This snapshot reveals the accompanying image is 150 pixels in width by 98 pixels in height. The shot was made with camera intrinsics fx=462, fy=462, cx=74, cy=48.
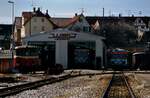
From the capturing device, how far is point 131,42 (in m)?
130

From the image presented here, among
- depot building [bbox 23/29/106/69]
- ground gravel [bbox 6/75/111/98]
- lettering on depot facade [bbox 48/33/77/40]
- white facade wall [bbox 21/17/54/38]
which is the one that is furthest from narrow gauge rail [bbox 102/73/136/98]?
white facade wall [bbox 21/17/54/38]

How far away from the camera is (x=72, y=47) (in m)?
66.2

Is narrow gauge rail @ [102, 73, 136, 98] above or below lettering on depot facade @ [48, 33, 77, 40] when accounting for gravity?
below

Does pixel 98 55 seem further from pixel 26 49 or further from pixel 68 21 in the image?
pixel 68 21

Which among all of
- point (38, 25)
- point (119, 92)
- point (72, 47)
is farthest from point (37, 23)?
point (119, 92)

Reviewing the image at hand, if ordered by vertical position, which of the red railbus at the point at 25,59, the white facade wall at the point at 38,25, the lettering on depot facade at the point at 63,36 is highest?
the white facade wall at the point at 38,25

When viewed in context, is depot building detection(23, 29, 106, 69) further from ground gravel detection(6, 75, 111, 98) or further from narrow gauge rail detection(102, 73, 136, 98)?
ground gravel detection(6, 75, 111, 98)

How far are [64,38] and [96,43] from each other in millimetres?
4571

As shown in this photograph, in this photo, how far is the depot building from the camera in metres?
64.2

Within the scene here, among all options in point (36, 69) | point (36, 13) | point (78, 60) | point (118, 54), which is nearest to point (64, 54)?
point (78, 60)

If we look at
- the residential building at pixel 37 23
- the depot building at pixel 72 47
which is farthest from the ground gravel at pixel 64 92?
the residential building at pixel 37 23

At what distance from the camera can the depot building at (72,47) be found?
2527 inches

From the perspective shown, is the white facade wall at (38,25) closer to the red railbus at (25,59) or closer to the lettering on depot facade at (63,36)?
the lettering on depot facade at (63,36)

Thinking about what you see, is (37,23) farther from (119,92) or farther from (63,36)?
(119,92)
